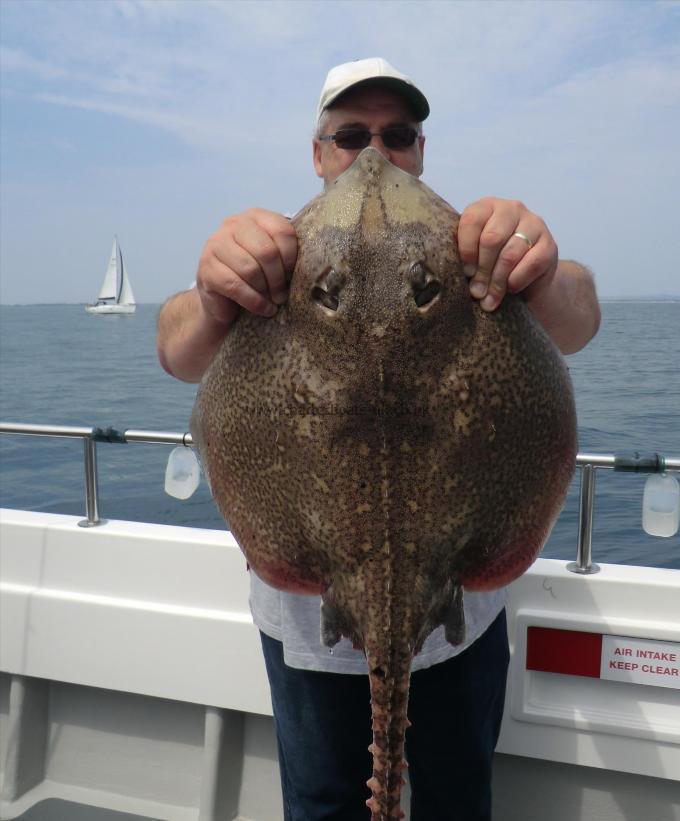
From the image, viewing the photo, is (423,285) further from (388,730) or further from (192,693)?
(192,693)

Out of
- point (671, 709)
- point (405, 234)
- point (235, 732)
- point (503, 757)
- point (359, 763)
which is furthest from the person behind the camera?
point (235, 732)

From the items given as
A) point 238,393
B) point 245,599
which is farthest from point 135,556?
point 238,393

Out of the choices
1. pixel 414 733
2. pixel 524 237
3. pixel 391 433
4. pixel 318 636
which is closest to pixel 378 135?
pixel 524 237

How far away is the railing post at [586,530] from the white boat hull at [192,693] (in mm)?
49

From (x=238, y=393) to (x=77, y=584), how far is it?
2532 millimetres

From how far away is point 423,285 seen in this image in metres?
1.41

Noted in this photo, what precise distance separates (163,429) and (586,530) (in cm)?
1627

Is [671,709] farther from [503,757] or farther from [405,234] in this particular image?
[405,234]

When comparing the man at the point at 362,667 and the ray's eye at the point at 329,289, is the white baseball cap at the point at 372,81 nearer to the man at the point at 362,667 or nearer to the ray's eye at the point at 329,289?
the man at the point at 362,667

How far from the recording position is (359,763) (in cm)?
220

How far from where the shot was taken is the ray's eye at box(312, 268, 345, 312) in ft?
4.62

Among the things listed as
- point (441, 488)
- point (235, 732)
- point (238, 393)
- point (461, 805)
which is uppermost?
point (238, 393)

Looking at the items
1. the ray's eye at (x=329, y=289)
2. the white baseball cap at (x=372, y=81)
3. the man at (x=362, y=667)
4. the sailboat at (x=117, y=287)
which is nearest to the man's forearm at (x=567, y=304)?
the man at (x=362, y=667)

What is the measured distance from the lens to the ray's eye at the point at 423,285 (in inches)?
55.0
